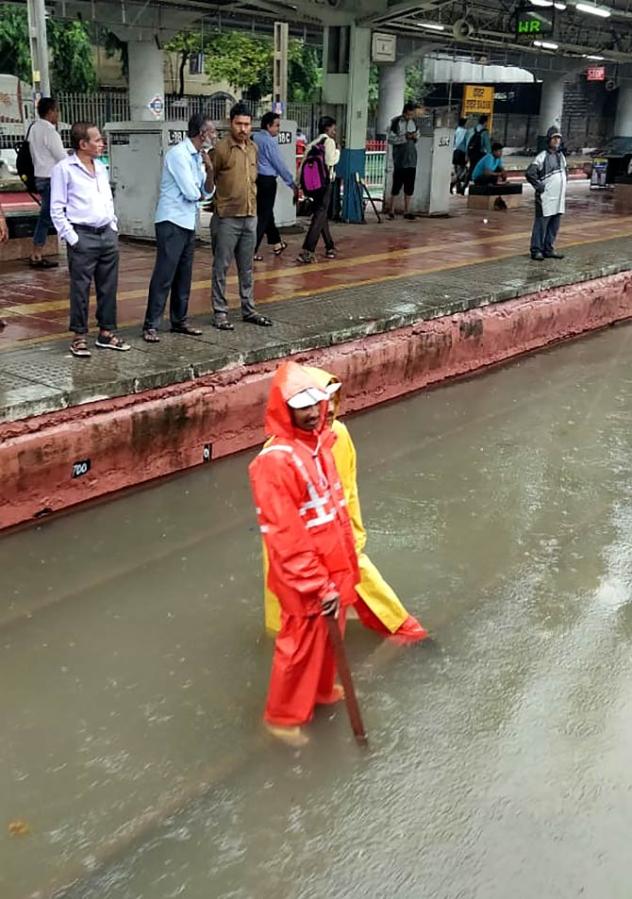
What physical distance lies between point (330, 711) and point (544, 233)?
809 cm

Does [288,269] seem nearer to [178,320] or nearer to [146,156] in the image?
[146,156]

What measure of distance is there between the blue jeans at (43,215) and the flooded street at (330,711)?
4000mm

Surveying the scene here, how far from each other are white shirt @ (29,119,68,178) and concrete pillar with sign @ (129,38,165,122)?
1538 centimetres

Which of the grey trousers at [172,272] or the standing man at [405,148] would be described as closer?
the grey trousers at [172,272]

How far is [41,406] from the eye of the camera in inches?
195

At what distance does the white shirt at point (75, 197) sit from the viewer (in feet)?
17.0

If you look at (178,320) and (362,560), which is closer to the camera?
(362,560)

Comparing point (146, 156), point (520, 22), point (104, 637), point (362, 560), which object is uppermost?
point (520, 22)

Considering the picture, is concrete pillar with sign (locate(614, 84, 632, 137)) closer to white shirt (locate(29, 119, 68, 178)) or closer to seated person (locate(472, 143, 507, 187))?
seated person (locate(472, 143, 507, 187))

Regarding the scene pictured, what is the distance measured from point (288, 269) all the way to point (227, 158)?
331 centimetres

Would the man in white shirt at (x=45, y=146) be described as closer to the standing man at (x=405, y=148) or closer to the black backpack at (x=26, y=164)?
the black backpack at (x=26, y=164)

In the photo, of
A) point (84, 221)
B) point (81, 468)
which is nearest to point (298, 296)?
point (84, 221)

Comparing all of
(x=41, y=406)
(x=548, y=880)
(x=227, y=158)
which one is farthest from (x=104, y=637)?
(x=227, y=158)

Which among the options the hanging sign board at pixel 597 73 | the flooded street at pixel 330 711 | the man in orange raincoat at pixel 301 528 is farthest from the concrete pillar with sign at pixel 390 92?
the man in orange raincoat at pixel 301 528
